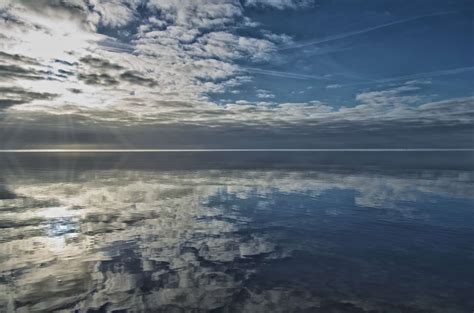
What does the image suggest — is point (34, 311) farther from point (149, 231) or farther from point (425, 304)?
point (425, 304)

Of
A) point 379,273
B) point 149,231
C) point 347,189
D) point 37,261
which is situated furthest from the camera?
point 347,189

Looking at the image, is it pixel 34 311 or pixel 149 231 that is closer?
pixel 34 311

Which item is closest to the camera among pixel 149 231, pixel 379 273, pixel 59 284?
pixel 59 284

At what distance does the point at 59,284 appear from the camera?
11.3 meters

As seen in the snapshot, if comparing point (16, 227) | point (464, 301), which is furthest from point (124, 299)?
point (16, 227)

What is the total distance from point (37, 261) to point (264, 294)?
9.46m

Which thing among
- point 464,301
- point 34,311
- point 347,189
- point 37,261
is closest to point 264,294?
point 464,301

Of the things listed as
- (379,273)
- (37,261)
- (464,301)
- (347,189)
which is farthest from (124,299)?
(347,189)

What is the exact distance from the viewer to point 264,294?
10.5 meters

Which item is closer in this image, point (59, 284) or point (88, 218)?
point (59, 284)

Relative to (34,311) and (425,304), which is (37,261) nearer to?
(34,311)

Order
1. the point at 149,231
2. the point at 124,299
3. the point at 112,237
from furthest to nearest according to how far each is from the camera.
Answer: the point at 149,231
the point at 112,237
the point at 124,299

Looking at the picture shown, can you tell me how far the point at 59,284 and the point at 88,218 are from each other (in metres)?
11.3

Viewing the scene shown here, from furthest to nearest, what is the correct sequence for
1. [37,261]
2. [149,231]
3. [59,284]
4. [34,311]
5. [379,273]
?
[149,231] → [37,261] → [379,273] → [59,284] → [34,311]
